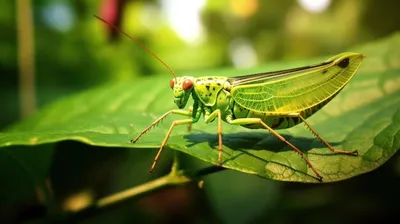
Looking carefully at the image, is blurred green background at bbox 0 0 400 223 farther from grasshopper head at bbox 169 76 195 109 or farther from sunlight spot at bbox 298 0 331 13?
grasshopper head at bbox 169 76 195 109

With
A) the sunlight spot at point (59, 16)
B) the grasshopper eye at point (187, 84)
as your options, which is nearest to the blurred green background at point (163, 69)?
the sunlight spot at point (59, 16)

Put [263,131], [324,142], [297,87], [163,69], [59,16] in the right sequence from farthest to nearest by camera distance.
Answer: [59,16] < [163,69] < [263,131] < [297,87] < [324,142]

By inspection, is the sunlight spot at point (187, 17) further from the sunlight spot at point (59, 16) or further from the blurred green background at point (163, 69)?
the sunlight spot at point (59, 16)

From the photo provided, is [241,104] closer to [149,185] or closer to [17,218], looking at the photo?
[149,185]

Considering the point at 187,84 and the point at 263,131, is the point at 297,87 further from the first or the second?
the point at 187,84

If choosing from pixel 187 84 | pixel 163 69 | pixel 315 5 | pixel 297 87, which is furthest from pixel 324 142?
pixel 163 69

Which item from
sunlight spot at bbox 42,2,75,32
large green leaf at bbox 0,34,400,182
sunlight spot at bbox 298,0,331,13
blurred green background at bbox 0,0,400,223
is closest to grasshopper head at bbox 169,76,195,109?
large green leaf at bbox 0,34,400,182
